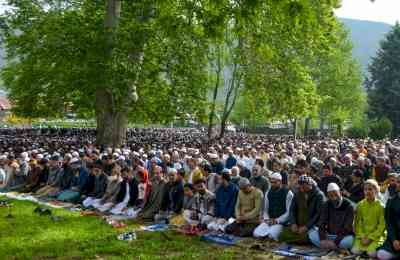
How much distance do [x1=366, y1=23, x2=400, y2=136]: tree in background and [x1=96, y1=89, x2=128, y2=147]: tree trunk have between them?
25.9 m

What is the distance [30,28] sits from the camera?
24.4m

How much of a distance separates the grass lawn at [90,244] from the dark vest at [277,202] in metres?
1.23

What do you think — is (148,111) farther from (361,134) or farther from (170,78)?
(361,134)

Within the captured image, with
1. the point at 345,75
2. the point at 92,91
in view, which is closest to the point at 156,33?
the point at 92,91

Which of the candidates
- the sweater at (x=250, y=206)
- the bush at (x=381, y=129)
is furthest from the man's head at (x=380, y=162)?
the bush at (x=381, y=129)

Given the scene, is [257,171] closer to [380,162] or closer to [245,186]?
[245,186]

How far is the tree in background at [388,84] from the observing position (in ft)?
142

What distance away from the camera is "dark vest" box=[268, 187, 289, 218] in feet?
32.3

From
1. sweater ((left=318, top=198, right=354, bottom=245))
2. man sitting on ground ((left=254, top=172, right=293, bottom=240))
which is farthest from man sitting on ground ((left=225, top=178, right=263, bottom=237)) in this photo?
sweater ((left=318, top=198, right=354, bottom=245))

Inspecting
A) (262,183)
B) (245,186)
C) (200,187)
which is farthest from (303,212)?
(200,187)

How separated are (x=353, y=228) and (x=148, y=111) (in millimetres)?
16692

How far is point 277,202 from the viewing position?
9883 millimetres

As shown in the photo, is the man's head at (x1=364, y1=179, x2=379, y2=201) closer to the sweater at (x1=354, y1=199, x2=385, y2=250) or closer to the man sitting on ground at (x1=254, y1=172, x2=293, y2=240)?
the sweater at (x1=354, y1=199, x2=385, y2=250)

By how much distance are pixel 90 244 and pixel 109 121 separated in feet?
48.6
